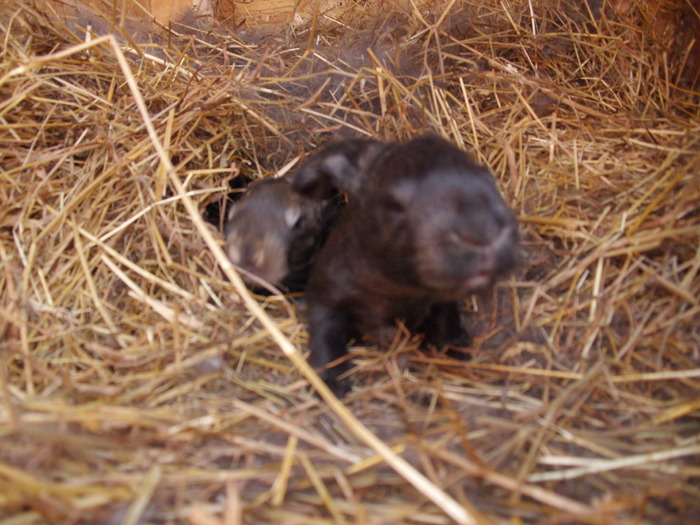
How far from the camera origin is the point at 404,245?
2104 mm

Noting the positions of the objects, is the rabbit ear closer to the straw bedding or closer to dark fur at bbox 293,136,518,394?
dark fur at bbox 293,136,518,394

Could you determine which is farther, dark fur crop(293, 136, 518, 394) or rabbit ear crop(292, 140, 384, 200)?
rabbit ear crop(292, 140, 384, 200)

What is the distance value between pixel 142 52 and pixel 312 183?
67.7 inches

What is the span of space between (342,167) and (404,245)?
2.29 ft

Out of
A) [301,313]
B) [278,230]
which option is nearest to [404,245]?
[301,313]

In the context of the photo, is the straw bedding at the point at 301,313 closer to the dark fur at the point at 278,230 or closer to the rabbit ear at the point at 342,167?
the dark fur at the point at 278,230

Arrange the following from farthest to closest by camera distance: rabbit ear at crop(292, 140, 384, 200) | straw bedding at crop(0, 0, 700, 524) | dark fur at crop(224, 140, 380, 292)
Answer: dark fur at crop(224, 140, 380, 292)
rabbit ear at crop(292, 140, 384, 200)
straw bedding at crop(0, 0, 700, 524)

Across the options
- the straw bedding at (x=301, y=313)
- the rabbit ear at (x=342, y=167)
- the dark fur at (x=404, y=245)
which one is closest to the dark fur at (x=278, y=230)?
the rabbit ear at (x=342, y=167)

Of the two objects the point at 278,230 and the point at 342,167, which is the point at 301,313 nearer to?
the point at 278,230

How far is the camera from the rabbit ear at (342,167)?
8.56ft

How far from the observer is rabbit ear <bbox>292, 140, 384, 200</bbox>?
2609 mm

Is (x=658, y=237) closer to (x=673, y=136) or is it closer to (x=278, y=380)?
(x=673, y=136)

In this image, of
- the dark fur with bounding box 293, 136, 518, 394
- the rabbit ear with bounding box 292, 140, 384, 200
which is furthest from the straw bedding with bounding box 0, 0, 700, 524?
the rabbit ear with bounding box 292, 140, 384, 200

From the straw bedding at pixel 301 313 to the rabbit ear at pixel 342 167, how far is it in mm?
589
